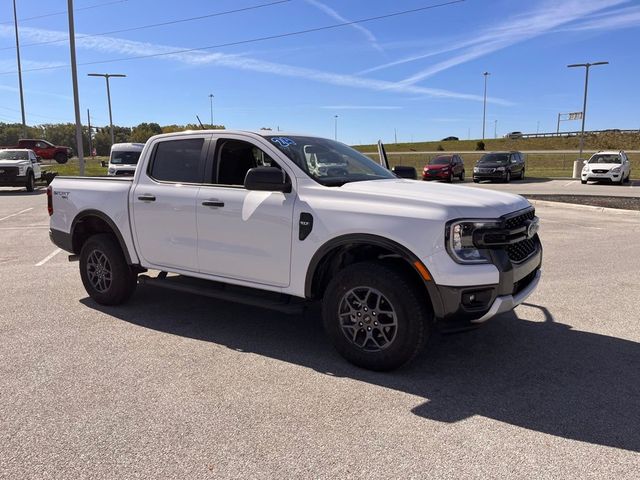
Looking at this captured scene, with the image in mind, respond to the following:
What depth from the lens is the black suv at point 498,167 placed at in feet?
96.3

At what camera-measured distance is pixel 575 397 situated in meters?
3.65

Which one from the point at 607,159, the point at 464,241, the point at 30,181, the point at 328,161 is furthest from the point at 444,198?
the point at 607,159

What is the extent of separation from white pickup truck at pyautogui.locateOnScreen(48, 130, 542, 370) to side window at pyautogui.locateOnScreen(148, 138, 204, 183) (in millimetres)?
14

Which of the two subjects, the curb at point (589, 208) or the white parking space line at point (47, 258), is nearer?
the white parking space line at point (47, 258)

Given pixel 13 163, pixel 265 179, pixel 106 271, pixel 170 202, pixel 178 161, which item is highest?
pixel 178 161

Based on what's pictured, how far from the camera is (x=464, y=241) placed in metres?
3.70

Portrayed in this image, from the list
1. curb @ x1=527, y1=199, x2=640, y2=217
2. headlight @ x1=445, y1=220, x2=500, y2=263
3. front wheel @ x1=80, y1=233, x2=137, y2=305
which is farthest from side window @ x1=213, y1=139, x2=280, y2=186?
curb @ x1=527, y1=199, x2=640, y2=217

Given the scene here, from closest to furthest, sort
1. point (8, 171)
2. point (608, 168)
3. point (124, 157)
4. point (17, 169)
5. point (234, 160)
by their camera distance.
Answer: point (234, 160) → point (124, 157) → point (8, 171) → point (17, 169) → point (608, 168)

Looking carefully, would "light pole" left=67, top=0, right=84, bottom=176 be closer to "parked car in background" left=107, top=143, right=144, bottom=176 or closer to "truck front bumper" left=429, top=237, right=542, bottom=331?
"parked car in background" left=107, top=143, right=144, bottom=176

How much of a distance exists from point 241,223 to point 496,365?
2.43 meters

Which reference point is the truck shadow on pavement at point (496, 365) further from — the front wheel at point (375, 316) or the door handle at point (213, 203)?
the door handle at point (213, 203)

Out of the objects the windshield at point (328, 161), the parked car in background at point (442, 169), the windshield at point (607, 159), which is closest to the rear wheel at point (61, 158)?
the parked car in background at point (442, 169)

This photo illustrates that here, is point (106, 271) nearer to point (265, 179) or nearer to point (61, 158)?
point (265, 179)

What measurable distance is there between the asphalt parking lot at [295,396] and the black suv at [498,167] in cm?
2440
